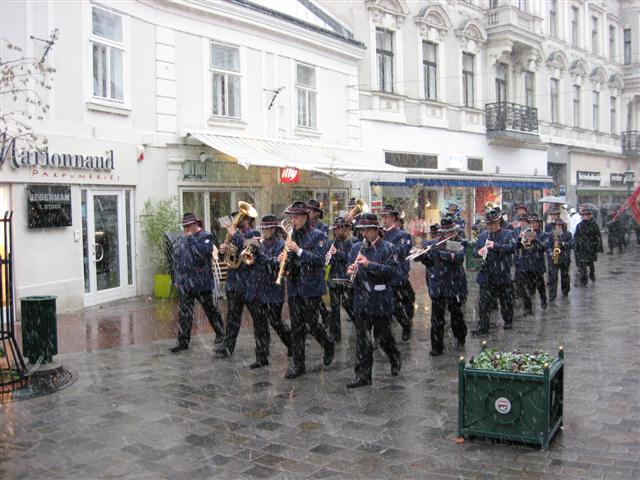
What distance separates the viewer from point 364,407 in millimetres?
6578

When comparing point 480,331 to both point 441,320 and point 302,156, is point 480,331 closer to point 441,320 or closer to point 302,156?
point 441,320

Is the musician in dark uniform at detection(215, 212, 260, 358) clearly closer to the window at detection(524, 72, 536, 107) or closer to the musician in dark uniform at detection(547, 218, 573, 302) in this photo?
the musician in dark uniform at detection(547, 218, 573, 302)

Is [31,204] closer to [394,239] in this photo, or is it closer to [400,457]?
[394,239]

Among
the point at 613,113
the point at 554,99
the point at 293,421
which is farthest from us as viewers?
the point at 613,113

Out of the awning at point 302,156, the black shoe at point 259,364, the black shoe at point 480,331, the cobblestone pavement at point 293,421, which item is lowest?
the cobblestone pavement at point 293,421

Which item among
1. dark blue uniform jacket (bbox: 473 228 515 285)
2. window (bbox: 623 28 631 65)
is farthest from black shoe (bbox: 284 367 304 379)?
window (bbox: 623 28 631 65)

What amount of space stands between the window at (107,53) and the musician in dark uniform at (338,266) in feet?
20.5

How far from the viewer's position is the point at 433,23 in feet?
77.1

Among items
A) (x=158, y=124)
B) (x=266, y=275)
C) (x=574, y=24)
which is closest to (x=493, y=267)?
(x=266, y=275)

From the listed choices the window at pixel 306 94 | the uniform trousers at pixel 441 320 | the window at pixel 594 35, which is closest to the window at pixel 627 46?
the window at pixel 594 35

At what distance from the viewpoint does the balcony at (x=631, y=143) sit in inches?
1507

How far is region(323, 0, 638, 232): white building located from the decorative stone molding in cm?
3

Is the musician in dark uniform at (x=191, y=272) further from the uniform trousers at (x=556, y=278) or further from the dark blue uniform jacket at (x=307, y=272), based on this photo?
the uniform trousers at (x=556, y=278)

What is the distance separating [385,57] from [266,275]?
1536cm
